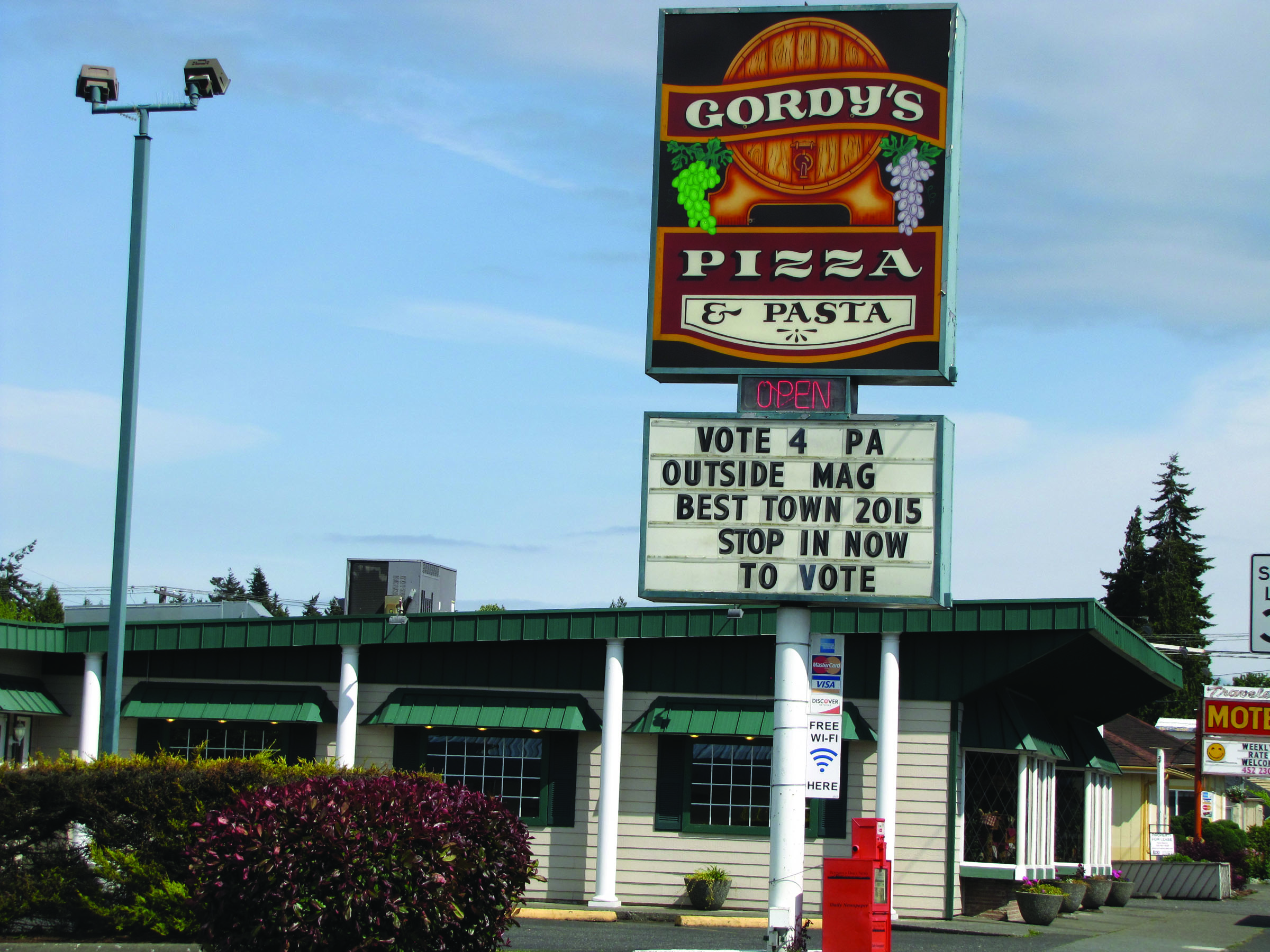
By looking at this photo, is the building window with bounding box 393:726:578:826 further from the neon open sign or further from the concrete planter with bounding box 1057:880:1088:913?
the neon open sign

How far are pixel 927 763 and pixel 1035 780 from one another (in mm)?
2845

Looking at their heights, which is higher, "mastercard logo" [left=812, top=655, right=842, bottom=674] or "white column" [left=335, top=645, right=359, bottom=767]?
"mastercard logo" [left=812, top=655, right=842, bottom=674]

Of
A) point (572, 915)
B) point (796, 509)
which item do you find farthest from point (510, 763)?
point (796, 509)

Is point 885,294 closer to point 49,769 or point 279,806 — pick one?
point 279,806

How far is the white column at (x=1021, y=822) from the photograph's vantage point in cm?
2192

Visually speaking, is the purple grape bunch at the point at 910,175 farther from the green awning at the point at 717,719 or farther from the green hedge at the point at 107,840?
the green awning at the point at 717,719

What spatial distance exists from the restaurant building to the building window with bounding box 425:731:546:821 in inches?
1.3

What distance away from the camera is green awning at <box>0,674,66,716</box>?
23031mm

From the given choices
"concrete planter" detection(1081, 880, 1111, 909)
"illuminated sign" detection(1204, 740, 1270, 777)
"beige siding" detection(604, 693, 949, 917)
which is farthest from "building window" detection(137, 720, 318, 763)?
"illuminated sign" detection(1204, 740, 1270, 777)

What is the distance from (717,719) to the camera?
22078 mm

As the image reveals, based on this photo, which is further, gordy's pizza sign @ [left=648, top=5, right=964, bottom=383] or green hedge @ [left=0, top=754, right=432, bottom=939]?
gordy's pizza sign @ [left=648, top=5, right=964, bottom=383]

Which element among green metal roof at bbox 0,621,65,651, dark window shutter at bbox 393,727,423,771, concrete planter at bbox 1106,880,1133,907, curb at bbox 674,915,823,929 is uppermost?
green metal roof at bbox 0,621,65,651

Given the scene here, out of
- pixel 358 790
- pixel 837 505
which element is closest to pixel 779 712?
pixel 837 505

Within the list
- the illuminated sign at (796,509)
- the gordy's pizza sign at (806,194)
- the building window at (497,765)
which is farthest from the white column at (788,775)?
the building window at (497,765)
